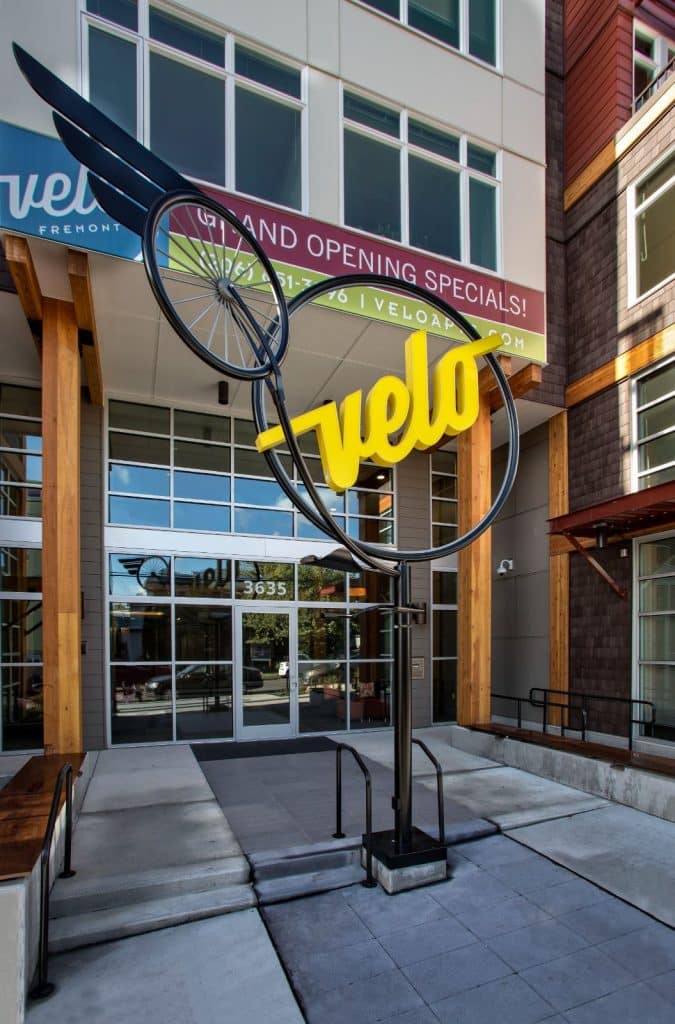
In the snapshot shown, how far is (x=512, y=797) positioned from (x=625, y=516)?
3996 mm

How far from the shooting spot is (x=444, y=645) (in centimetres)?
1234

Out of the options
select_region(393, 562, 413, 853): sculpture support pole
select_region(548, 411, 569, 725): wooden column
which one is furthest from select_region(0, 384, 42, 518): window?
select_region(548, 411, 569, 725): wooden column

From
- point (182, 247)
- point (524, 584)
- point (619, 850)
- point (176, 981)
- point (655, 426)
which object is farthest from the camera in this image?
point (524, 584)

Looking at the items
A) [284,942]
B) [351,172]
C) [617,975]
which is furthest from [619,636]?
[351,172]

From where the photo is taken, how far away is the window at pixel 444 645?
12.2m

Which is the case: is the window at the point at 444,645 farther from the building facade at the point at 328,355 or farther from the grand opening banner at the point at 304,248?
the grand opening banner at the point at 304,248

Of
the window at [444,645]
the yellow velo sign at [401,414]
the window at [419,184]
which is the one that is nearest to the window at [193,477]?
the window at [444,645]

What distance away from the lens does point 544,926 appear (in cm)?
430

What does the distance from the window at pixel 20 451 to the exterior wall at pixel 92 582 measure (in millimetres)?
677

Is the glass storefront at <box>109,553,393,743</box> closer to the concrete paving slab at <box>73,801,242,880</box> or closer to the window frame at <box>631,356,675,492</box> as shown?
the concrete paving slab at <box>73,801,242,880</box>

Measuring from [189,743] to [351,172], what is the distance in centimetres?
887

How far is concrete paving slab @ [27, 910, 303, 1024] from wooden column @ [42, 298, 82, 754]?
3.63 metres

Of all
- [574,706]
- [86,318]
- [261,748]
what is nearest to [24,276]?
[86,318]

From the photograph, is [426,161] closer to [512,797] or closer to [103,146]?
[103,146]
